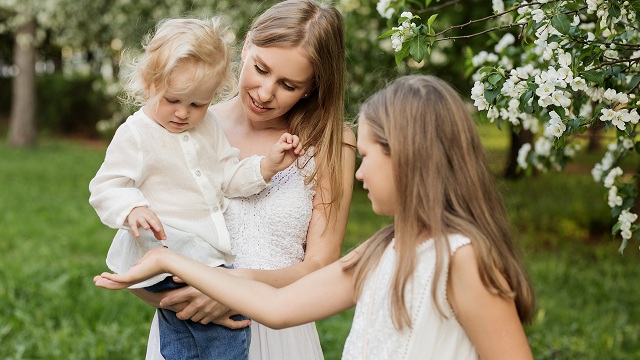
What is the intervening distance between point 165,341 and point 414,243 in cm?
96

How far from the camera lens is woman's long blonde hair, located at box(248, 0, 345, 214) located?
2.64 metres

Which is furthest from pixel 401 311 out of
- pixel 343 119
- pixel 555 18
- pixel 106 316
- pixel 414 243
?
pixel 106 316

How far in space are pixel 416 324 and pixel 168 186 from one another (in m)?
0.94

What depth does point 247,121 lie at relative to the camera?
2.90m

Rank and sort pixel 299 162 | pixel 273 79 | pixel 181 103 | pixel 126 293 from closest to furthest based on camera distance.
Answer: pixel 181 103 < pixel 273 79 < pixel 299 162 < pixel 126 293

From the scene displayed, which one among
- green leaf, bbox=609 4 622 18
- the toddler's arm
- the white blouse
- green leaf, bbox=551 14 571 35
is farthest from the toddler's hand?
green leaf, bbox=609 4 622 18

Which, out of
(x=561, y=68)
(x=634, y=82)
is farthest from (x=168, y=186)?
(x=634, y=82)

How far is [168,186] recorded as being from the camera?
2.51 m

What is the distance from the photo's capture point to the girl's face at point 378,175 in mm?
1960

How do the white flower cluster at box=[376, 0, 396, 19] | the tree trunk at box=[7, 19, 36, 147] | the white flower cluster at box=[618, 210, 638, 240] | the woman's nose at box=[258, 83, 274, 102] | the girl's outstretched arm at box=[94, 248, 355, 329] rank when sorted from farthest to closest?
the tree trunk at box=[7, 19, 36, 147], the white flower cluster at box=[376, 0, 396, 19], the white flower cluster at box=[618, 210, 638, 240], the woman's nose at box=[258, 83, 274, 102], the girl's outstretched arm at box=[94, 248, 355, 329]

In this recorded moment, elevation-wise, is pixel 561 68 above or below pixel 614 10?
below

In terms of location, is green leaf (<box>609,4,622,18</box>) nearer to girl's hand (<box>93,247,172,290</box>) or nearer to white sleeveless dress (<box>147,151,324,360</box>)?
white sleeveless dress (<box>147,151,324,360</box>)

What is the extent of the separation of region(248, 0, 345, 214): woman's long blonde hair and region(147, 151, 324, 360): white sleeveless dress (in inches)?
2.9

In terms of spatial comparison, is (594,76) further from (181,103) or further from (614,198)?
(181,103)
